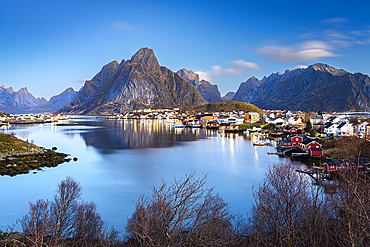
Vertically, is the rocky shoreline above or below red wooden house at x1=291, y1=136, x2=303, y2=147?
below

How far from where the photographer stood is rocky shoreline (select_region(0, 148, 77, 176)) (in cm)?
1815

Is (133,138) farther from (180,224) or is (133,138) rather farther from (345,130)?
(180,224)

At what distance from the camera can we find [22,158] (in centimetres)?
2150

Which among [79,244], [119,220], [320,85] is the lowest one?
[119,220]

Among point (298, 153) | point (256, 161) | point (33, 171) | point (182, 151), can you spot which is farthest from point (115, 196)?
point (298, 153)

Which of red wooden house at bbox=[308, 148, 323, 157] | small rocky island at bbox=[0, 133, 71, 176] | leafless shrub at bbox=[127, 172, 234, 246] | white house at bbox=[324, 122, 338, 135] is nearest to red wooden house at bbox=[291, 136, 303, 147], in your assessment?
red wooden house at bbox=[308, 148, 323, 157]

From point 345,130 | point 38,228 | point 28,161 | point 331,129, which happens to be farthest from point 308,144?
point 28,161

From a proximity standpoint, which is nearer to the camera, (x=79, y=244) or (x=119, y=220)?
(x=79, y=244)

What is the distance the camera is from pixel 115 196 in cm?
1335

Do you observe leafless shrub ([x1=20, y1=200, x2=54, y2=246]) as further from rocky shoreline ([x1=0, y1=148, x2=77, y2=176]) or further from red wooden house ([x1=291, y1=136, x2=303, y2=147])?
red wooden house ([x1=291, y1=136, x2=303, y2=147])

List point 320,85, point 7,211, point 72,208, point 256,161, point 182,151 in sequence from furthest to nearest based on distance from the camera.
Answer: point 320,85
point 182,151
point 256,161
point 7,211
point 72,208

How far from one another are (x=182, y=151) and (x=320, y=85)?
188 meters

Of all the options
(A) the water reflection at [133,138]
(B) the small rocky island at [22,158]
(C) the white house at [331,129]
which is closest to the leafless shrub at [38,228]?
(B) the small rocky island at [22,158]

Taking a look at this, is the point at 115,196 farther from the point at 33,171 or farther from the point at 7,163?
the point at 7,163
